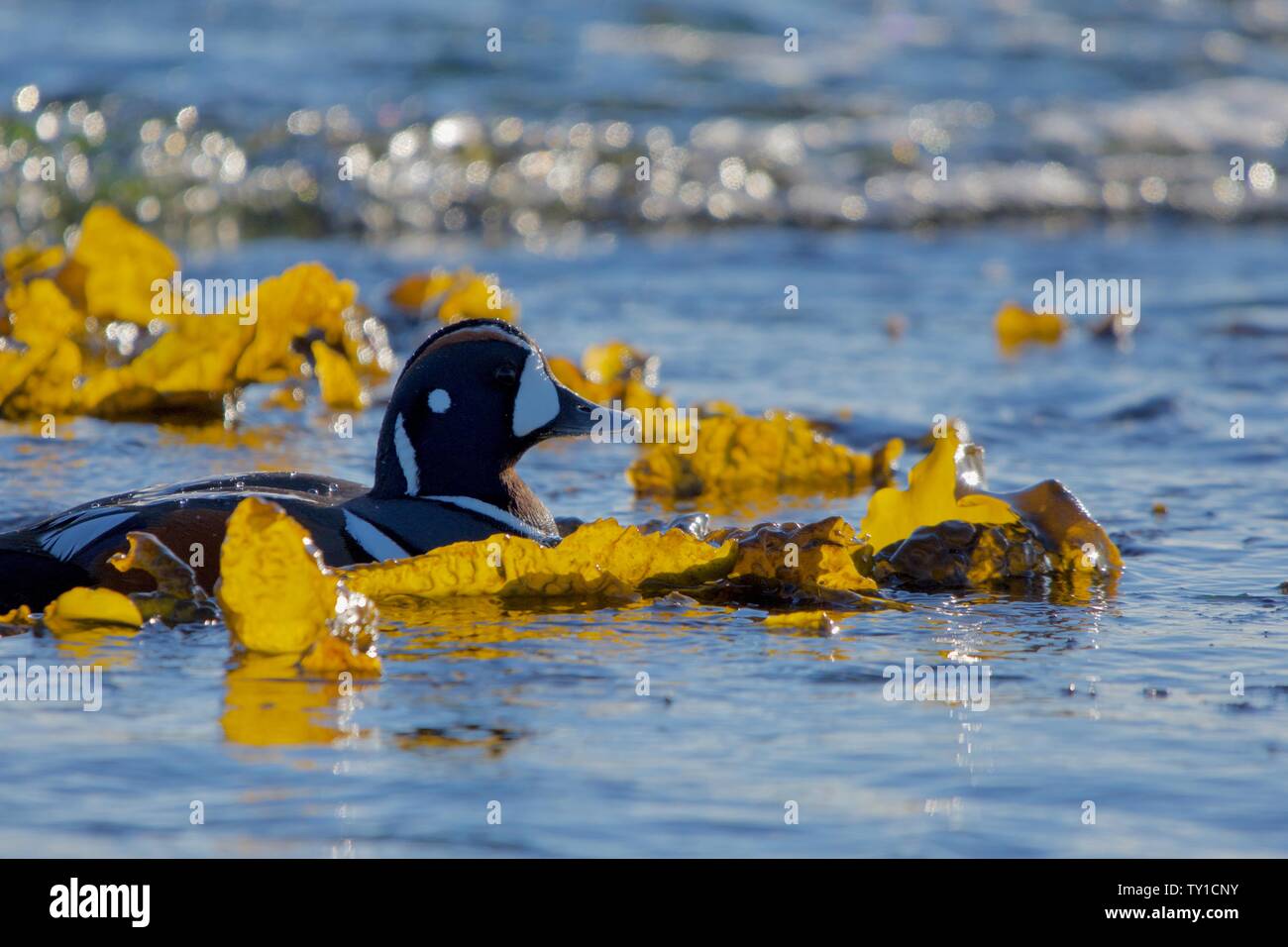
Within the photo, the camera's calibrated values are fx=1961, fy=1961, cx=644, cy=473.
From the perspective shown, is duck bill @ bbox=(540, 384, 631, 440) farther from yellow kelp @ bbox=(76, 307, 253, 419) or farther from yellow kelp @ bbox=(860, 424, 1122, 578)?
yellow kelp @ bbox=(76, 307, 253, 419)

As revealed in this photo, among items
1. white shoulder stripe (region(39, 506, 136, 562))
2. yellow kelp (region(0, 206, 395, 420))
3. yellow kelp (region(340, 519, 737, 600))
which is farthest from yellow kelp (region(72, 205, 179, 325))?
yellow kelp (region(340, 519, 737, 600))

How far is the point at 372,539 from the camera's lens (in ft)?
15.8

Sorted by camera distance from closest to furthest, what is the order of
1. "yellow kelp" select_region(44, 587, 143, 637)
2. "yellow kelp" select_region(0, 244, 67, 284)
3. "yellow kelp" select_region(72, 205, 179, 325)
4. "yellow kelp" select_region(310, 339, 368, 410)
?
"yellow kelp" select_region(44, 587, 143, 637) < "yellow kelp" select_region(310, 339, 368, 410) < "yellow kelp" select_region(72, 205, 179, 325) < "yellow kelp" select_region(0, 244, 67, 284)

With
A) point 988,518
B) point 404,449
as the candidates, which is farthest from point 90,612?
point 988,518

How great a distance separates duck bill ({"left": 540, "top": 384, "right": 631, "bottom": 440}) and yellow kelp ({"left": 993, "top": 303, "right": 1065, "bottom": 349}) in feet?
15.9

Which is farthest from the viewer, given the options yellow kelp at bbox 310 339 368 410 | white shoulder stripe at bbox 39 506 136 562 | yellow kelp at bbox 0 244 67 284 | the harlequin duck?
yellow kelp at bbox 0 244 67 284

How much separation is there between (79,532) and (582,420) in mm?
1317

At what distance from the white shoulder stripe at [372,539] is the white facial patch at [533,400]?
0.49 metres

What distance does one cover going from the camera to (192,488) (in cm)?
486

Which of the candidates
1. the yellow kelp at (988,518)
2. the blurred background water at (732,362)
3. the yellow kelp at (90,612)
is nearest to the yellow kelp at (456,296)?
the blurred background water at (732,362)

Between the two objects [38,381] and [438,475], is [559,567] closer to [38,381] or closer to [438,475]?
[438,475]

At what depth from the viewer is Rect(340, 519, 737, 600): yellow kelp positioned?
15.5 ft

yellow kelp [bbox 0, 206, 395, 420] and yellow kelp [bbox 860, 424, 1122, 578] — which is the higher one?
yellow kelp [bbox 0, 206, 395, 420]
